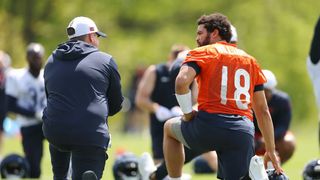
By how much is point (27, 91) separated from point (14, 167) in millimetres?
1151

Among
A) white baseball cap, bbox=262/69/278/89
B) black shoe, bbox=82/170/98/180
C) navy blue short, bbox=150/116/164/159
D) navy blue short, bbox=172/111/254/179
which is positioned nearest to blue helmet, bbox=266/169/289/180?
navy blue short, bbox=172/111/254/179

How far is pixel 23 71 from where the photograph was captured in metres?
13.7

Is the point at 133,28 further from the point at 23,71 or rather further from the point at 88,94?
the point at 88,94

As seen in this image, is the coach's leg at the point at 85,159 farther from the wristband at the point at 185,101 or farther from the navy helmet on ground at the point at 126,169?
the navy helmet on ground at the point at 126,169

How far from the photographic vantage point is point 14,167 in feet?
42.6

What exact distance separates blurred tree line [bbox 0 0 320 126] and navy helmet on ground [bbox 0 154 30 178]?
16.6 metres

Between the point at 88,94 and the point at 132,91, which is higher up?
the point at 88,94

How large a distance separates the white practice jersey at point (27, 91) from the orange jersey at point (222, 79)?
16.4 feet

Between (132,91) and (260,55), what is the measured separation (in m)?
4.47

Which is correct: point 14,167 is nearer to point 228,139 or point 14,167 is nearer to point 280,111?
point 280,111

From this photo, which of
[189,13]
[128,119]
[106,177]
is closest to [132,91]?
[128,119]

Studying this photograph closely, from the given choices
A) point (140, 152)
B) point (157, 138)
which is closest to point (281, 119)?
point (157, 138)

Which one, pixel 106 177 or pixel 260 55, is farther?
pixel 260 55

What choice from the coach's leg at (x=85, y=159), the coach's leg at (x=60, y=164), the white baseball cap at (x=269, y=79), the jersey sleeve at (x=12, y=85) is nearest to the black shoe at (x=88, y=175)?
the coach's leg at (x=85, y=159)
